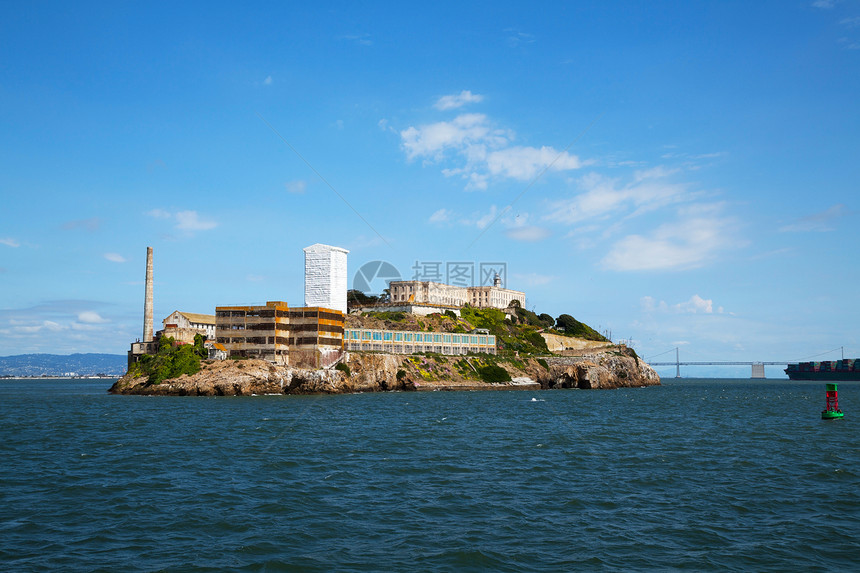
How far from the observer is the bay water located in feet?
62.6

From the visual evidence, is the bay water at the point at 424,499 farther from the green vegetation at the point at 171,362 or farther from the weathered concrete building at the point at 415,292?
the weathered concrete building at the point at 415,292

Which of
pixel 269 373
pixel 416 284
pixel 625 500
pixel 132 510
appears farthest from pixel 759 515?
pixel 416 284

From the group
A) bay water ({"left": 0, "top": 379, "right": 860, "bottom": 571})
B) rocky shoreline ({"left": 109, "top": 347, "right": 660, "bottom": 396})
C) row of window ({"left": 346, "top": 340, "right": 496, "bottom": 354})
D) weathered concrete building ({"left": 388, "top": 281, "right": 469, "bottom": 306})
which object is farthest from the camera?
weathered concrete building ({"left": 388, "top": 281, "right": 469, "bottom": 306})

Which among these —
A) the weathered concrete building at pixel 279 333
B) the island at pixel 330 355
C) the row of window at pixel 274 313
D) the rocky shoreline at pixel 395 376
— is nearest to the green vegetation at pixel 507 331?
the island at pixel 330 355

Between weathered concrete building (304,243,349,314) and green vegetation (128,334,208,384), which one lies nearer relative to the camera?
green vegetation (128,334,208,384)

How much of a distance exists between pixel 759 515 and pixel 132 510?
23.9m

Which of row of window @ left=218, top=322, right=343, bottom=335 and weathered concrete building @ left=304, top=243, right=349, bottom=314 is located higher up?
weathered concrete building @ left=304, top=243, right=349, bottom=314

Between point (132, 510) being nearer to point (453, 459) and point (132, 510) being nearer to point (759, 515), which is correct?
point (453, 459)

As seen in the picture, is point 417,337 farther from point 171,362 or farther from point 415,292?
point 415,292

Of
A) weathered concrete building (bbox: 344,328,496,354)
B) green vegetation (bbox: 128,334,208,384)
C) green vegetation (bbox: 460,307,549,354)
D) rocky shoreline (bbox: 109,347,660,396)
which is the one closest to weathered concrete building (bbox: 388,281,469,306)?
green vegetation (bbox: 460,307,549,354)

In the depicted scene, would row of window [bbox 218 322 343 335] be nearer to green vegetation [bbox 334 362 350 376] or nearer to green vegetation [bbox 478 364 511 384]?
green vegetation [bbox 334 362 350 376]

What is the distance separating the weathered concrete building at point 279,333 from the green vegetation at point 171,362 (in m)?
5.21

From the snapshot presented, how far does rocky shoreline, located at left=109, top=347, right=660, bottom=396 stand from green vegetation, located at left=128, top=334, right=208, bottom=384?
1.17 m

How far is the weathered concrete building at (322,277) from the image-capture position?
119938 millimetres
